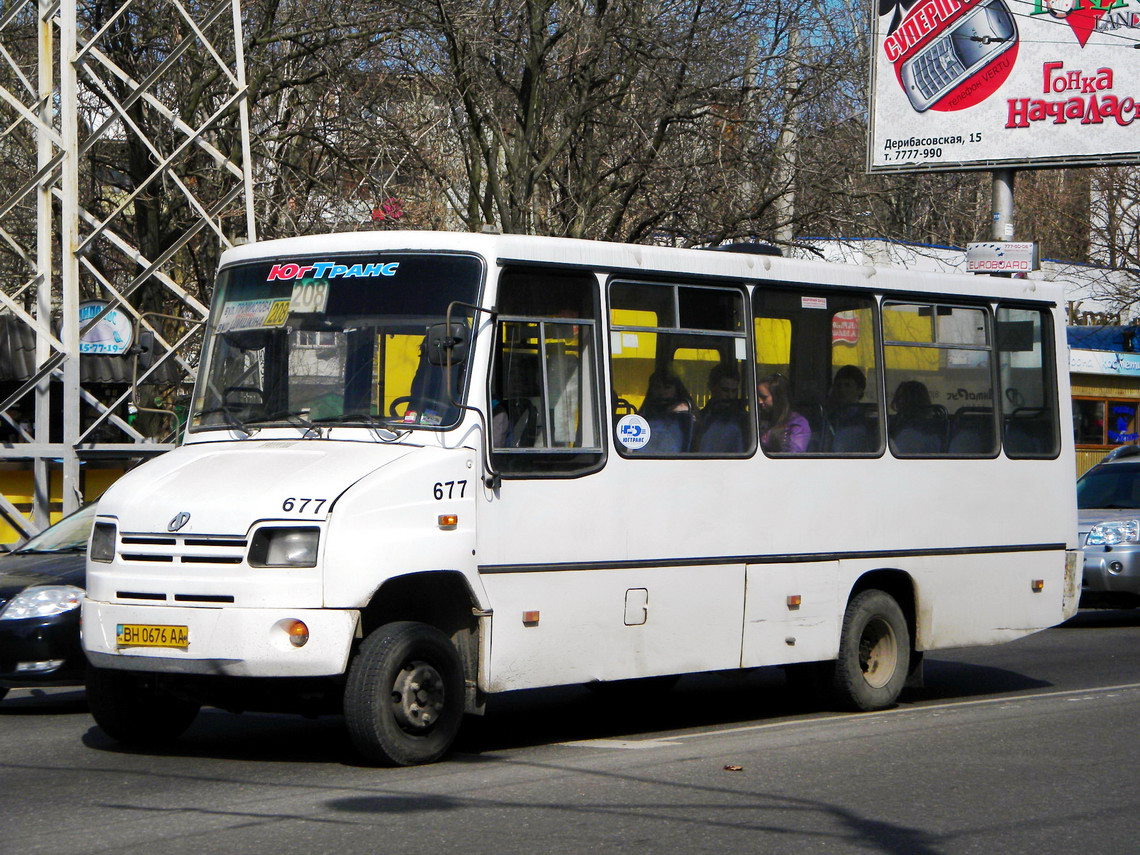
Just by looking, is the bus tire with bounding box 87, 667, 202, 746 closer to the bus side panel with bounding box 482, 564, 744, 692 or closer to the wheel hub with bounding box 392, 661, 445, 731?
the wheel hub with bounding box 392, 661, 445, 731

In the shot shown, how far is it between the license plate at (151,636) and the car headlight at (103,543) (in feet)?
1.26

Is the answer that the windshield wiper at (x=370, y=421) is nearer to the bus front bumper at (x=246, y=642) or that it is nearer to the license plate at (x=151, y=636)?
the bus front bumper at (x=246, y=642)

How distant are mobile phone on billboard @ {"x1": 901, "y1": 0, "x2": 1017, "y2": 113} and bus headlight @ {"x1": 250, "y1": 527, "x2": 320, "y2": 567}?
57.3ft

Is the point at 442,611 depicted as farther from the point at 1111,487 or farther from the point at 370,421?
the point at 1111,487

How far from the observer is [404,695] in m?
7.99

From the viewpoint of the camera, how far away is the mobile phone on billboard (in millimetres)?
23375

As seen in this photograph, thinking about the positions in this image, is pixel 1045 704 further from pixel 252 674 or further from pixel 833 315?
pixel 252 674

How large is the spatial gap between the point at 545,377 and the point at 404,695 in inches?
72.2

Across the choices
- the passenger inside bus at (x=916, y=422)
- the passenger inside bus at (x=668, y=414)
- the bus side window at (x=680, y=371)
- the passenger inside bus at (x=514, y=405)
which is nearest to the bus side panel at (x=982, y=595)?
the passenger inside bus at (x=916, y=422)

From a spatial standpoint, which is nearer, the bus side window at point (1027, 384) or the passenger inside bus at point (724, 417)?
the passenger inside bus at point (724, 417)

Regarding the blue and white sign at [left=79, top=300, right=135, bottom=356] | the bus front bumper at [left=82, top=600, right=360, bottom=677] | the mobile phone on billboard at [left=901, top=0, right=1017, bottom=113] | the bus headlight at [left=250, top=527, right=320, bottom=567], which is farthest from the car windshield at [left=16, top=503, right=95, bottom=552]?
the mobile phone on billboard at [left=901, top=0, right=1017, bottom=113]

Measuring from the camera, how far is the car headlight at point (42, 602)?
10234 millimetres

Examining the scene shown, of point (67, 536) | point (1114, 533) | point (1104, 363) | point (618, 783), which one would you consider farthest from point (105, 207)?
point (1104, 363)

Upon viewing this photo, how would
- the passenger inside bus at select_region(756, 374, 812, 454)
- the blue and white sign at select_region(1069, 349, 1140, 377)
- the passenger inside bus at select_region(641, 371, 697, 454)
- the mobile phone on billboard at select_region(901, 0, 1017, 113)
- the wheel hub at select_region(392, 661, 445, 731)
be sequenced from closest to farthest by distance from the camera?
the wheel hub at select_region(392, 661, 445, 731) → the passenger inside bus at select_region(641, 371, 697, 454) → the passenger inside bus at select_region(756, 374, 812, 454) → the mobile phone on billboard at select_region(901, 0, 1017, 113) → the blue and white sign at select_region(1069, 349, 1140, 377)
